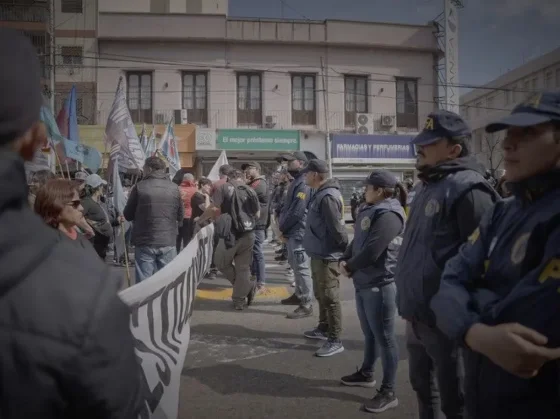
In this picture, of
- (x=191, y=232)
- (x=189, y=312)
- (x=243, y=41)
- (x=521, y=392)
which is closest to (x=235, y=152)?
(x=243, y=41)

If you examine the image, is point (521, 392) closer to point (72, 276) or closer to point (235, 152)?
point (72, 276)

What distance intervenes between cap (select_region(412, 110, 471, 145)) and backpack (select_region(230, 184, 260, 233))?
4616mm

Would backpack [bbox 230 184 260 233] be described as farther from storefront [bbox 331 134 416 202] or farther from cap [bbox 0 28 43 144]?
storefront [bbox 331 134 416 202]

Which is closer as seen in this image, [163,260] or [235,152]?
[163,260]

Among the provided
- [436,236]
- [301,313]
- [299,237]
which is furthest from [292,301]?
[436,236]

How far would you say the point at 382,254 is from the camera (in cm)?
414

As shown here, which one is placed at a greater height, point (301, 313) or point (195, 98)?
point (195, 98)

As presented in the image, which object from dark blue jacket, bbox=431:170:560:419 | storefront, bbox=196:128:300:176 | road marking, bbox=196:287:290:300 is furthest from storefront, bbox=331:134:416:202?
dark blue jacket, bbox=431:170:560:419

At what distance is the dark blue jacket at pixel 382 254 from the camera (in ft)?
13.2

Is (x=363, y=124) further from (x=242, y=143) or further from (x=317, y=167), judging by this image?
(x=317, y=167)

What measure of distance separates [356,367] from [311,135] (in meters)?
20.9

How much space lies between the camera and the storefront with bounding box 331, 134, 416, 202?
81.7 feet

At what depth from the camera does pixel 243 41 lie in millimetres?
24906

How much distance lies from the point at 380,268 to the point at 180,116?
70.4ft
